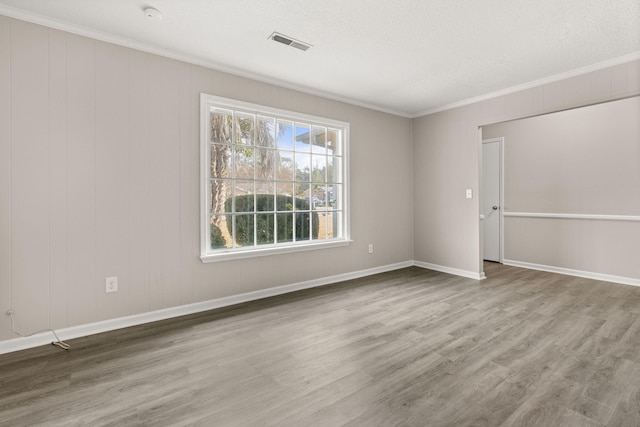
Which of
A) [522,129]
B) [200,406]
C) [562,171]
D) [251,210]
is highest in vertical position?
[522,129]

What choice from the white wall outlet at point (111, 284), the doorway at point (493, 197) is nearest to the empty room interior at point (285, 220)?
the white wall outlet at point (111, 284)

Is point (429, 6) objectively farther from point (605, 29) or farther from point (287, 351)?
point (287, 351)

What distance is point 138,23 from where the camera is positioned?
98.5 inches

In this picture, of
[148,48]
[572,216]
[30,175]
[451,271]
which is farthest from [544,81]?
[30,175]

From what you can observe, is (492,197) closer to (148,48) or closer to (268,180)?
(268,180)

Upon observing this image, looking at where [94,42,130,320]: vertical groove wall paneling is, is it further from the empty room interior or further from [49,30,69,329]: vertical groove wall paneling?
[49,30,69,329]: vertical groove wall paneling

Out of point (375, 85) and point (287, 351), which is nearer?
point (287, 351)

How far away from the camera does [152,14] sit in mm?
2344

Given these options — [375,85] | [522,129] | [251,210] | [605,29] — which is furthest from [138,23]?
[522,129]

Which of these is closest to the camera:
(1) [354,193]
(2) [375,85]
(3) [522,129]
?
(2) [375,85]

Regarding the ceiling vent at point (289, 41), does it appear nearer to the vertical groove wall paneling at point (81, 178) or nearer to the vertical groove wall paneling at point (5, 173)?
the vertical groove wall paneling at point (81, 178)

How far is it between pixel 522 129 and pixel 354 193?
316 centimetres

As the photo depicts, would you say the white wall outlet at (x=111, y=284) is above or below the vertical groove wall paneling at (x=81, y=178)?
below

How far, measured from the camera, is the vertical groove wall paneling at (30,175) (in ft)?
7.64
